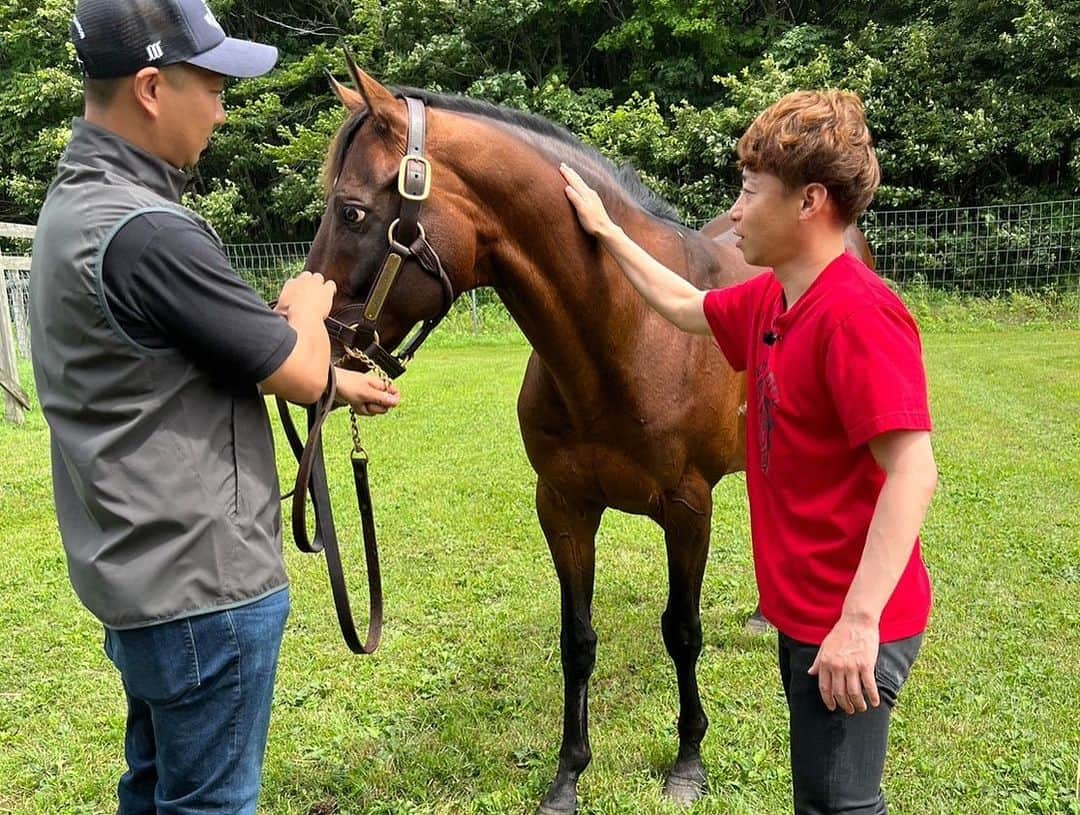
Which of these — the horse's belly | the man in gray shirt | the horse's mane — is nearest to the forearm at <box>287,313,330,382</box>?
the man in gray shirt

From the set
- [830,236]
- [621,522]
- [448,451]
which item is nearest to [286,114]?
[448,451]

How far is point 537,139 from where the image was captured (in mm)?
2373

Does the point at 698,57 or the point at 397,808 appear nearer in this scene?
the point at 397,808

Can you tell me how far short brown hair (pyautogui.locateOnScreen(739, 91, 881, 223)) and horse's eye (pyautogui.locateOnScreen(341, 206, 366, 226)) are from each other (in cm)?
96

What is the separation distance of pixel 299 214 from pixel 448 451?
13.8m

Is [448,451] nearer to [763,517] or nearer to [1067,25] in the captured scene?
[763,517]

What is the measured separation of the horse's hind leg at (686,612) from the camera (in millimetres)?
2727

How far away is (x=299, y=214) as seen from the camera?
19344mm

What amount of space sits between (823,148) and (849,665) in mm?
930

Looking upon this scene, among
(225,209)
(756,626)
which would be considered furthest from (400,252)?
(225,209)

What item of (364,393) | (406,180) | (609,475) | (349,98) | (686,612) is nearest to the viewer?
(364,393)

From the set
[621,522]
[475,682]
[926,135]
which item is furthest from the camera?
[926,135]

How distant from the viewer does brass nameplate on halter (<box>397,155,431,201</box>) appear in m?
2.00

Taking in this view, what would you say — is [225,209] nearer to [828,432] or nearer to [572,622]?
[572,622]
